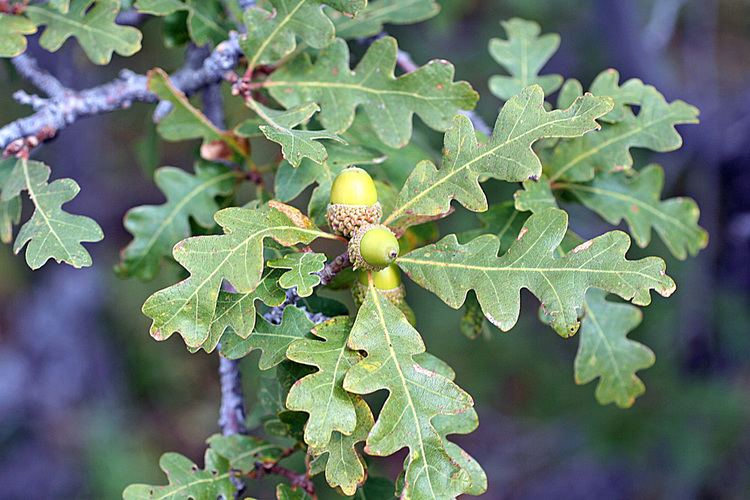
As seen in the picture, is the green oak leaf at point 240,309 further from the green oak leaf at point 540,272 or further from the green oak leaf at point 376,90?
the green oak leaf at point 376,90

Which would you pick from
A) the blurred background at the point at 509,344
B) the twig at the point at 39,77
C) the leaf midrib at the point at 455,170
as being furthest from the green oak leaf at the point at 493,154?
the blurred background at the point at 509,344

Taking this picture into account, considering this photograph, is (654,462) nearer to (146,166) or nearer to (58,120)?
(146,166)

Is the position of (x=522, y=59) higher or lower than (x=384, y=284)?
higher

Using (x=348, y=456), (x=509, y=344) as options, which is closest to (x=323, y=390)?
(x=348, y=456)

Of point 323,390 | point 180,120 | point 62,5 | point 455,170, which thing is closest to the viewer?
point 323,390

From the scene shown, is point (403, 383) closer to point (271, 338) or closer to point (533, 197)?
point (271, 338)

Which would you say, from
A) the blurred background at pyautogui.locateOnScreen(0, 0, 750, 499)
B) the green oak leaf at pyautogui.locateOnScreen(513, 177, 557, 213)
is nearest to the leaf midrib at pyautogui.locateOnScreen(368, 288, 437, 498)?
the green oak leaf at pyautogui.locateOnScreen(513, 177, 557, 213)

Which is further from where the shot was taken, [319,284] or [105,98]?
[105,98]
